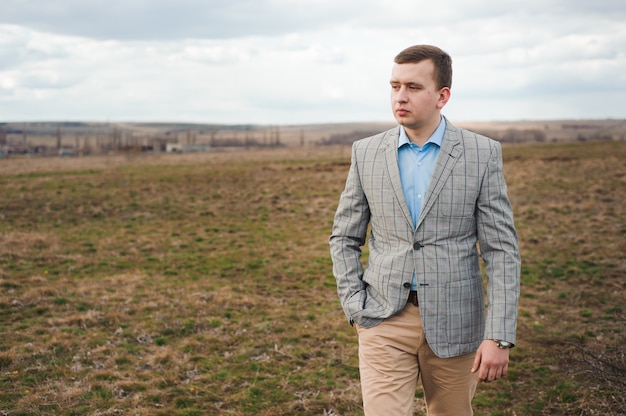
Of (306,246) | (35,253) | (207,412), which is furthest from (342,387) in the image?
(35,253)

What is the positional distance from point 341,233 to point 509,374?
402cm

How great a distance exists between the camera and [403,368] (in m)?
2.78

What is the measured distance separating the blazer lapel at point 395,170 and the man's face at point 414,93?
15 centimetres

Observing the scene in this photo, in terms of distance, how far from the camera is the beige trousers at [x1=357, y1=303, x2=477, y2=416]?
2729 mm

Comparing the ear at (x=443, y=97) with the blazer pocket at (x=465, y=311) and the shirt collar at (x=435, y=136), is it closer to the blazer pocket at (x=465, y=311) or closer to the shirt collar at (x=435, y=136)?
the shirt collar at (x=435, y=136)

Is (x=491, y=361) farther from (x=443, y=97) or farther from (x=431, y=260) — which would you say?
(x=443, y=97)

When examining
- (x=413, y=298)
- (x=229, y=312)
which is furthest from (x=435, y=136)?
(x=229, y=312)

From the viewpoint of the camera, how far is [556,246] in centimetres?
1256

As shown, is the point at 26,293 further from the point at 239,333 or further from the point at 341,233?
the point at 341,233

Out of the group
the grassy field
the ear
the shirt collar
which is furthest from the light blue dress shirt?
the grassy field

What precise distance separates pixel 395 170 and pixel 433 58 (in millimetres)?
543

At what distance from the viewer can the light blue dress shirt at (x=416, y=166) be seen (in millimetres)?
2762

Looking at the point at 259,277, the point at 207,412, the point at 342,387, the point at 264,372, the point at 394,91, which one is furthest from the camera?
the point at 259,277

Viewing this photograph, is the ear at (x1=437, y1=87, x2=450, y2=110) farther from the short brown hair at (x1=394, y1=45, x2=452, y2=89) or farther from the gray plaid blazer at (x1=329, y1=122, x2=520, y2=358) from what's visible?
the gray plaid blazer at (x1=329, y1=122, x2=520, y2=358)
